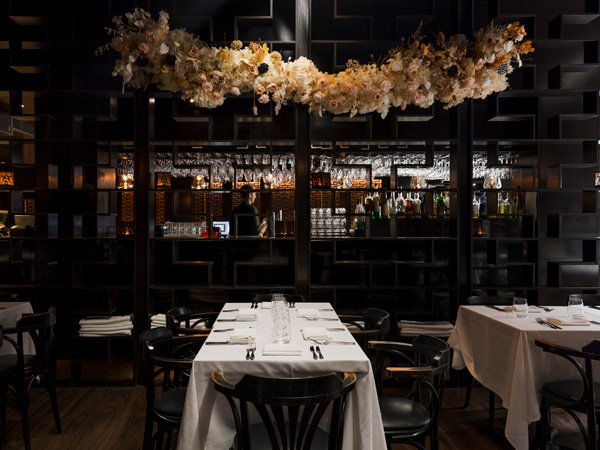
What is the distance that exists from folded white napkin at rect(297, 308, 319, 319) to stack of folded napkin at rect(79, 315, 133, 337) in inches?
77.5

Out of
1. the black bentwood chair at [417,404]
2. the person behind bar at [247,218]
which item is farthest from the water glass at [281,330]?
the person behind bar at [247,218]

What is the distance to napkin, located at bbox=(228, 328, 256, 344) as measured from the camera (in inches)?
100.0

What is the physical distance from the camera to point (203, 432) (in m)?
2.19

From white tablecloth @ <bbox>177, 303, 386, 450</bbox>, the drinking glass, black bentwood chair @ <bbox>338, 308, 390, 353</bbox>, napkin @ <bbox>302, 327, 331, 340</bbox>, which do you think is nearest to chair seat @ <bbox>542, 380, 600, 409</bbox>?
the drinking glass

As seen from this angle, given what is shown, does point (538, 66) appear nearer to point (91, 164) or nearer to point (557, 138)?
point (557, 138)

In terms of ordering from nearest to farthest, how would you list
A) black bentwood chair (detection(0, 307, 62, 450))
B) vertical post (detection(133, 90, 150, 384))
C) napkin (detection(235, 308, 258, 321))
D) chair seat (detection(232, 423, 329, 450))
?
1. chair seat (detection(232, 423, 329, 450))
2. black bentwood chair (detection(0, 307, 62, 450))
3. napkin (detection(235, 308, 258, 321))
4. vertical post (detection(133, 90, 150, 384))

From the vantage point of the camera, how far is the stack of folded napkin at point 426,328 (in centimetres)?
433

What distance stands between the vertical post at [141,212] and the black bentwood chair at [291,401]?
2.53 metres

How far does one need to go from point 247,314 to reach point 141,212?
1.73 metres

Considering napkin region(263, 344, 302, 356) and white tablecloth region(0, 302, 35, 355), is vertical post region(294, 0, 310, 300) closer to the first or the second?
napkin region(263, 344, 302, 356)

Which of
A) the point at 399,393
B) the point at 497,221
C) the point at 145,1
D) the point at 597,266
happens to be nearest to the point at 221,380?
the point at 399,393

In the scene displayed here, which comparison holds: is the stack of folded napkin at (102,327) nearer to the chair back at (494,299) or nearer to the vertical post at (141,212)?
the vertical post at (141,212)

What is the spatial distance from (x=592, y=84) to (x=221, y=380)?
15.2ft

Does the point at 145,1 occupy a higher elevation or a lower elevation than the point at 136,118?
higher
